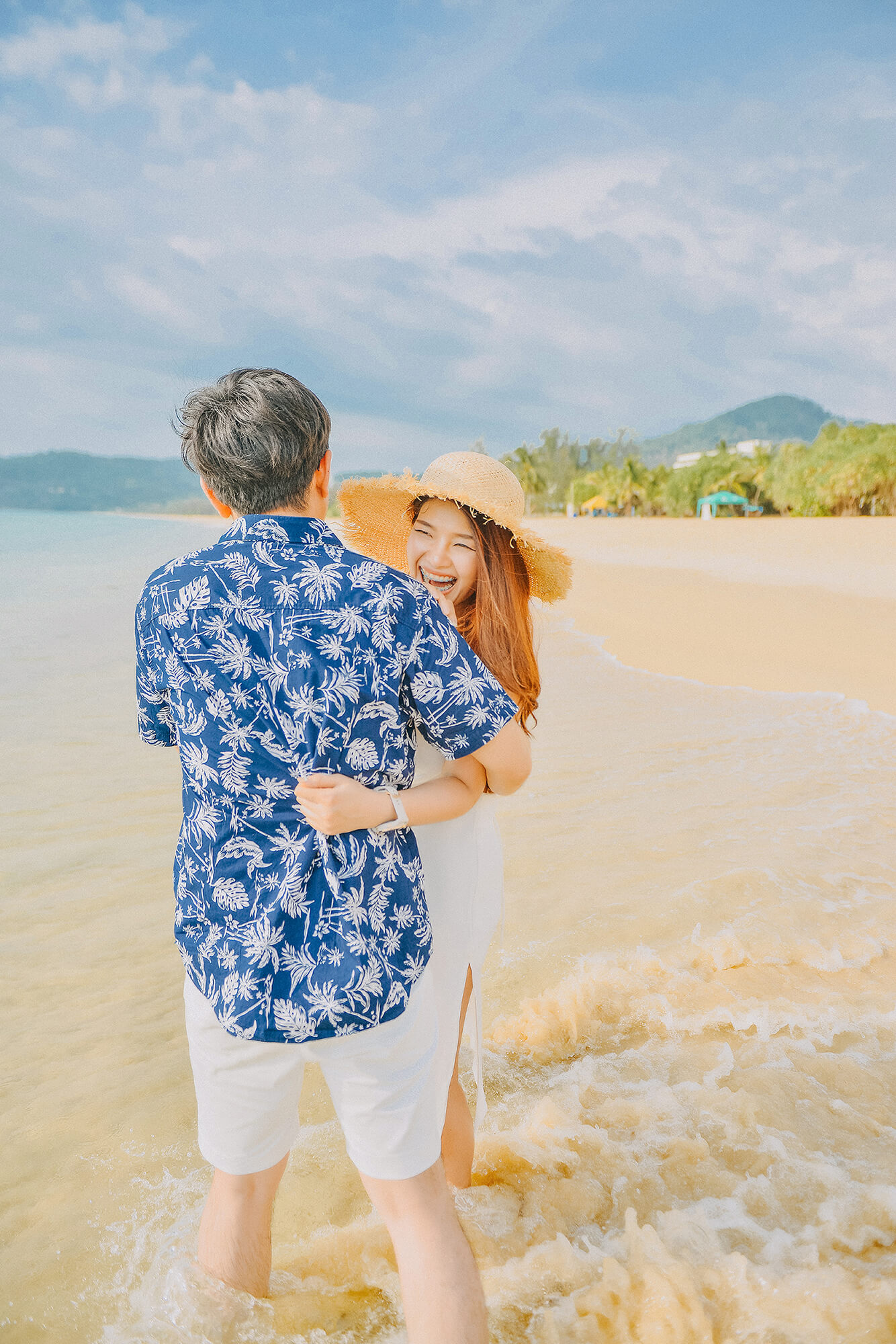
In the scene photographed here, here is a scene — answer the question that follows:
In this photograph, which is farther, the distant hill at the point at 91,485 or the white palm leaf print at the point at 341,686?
the distant hill at the point at 91,485

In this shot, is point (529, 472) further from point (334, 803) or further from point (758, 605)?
point (334, 803)

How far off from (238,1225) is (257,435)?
143 centimetres

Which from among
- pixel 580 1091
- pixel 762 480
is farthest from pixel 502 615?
pixel 762 480

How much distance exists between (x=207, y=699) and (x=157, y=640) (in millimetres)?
160

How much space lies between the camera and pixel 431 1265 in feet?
4.58

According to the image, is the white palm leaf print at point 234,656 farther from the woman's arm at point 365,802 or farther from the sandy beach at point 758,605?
the sandy beach at point 758,605

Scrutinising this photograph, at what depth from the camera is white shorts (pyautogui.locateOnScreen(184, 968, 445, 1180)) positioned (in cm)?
140

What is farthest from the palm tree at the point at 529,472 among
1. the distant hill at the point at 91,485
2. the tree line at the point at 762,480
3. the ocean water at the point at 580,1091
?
the distant hill at the point at 91,485

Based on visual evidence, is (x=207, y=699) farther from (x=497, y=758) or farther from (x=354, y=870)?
(x=497, y=758)

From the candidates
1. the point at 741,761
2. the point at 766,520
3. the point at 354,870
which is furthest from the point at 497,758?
the point at 766,520

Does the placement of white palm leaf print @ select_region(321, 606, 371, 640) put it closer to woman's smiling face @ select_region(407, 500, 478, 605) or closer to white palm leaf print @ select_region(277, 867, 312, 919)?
white palm leaf print @ select_region(277, 867, 312, 919)

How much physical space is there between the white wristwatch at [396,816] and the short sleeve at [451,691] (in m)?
0.11

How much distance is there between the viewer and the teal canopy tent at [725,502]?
169 ft

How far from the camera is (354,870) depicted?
1359 millimetres
